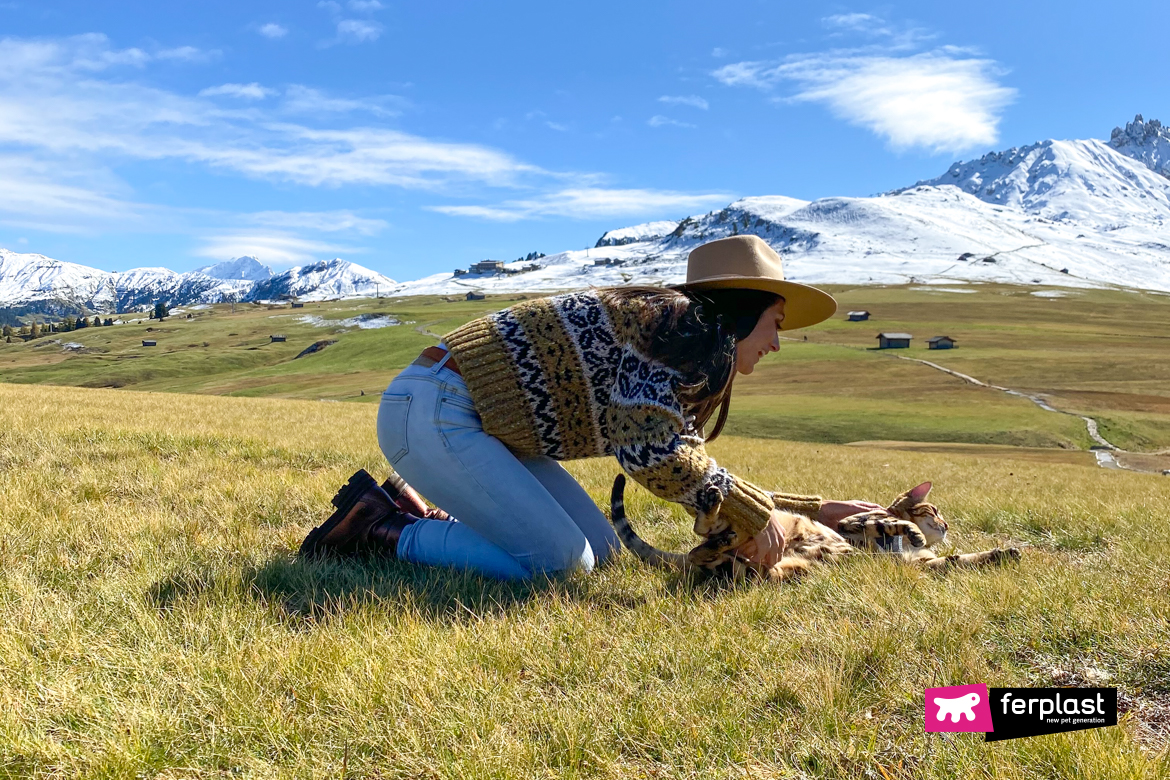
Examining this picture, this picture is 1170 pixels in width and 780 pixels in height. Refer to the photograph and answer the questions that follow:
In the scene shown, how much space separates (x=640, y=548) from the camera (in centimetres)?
486

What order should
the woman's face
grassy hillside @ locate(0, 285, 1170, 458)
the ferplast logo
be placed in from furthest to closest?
grassy hillside @ locate(0, 285, 1170, 458)
the woman's face
the ferplast logo

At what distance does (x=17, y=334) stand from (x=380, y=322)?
305 feet

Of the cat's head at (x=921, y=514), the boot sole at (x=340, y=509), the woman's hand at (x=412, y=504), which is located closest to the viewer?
the boot sole at (x=340, y=509)

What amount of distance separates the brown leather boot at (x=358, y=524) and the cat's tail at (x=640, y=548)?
137 cm

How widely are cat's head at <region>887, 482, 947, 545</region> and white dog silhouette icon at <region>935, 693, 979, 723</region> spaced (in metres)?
3.12

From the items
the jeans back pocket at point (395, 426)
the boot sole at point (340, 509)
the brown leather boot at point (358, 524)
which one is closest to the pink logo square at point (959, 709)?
the jeans back pocket at point (395, 426)

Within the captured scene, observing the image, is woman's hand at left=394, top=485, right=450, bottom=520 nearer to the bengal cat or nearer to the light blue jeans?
the light blue jeans

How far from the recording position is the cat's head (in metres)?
5.68

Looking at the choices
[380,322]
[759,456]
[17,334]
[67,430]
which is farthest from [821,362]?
[17,334]

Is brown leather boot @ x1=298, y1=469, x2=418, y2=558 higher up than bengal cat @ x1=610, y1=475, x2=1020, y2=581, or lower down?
higher up

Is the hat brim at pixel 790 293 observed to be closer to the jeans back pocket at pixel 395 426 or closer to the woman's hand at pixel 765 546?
the woman's hand at pixel 765 546

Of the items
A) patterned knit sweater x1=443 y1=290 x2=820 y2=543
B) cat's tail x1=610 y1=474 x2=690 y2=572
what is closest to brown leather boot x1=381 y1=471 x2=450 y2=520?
patterned knit sweater x1=443 y1=290 x2=820 y2=543

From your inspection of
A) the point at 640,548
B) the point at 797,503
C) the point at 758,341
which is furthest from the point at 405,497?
the point at 797,503

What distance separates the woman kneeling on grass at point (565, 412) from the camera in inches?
159
